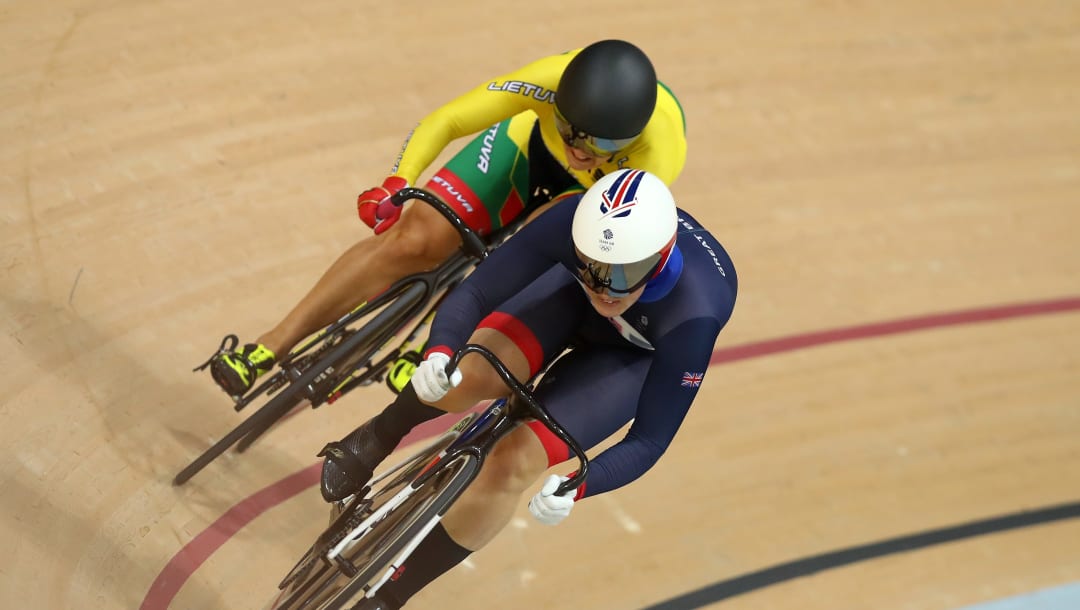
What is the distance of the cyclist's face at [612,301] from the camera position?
2367mm

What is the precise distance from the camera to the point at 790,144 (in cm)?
537

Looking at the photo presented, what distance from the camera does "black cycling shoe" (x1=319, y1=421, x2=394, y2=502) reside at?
9.43ft

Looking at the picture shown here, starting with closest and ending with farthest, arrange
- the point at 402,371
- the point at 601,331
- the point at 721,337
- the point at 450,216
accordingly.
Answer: the point at 601,331, the point at 450,216, the point at 402,371, the point at 721,337

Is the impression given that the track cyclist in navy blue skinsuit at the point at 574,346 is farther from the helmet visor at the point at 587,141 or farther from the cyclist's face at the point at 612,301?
the helmet visor at the point at 587,141

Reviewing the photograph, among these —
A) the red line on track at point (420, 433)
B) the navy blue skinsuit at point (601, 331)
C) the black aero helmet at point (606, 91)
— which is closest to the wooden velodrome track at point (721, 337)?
the red line on track at point (420, 433)

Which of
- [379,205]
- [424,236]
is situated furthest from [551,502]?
[424,236]

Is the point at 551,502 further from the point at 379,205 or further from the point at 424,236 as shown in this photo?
the point at 424,236

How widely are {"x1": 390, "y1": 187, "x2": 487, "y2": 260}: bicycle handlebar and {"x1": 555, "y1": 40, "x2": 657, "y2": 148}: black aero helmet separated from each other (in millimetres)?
486

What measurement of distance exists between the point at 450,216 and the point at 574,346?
0.50m

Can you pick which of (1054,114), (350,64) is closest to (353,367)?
(350,64)

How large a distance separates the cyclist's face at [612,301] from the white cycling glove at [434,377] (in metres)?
0.36

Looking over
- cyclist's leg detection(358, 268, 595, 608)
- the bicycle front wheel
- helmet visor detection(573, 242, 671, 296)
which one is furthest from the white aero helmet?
the bicycle front wheel

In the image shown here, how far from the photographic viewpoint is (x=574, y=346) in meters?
2.91

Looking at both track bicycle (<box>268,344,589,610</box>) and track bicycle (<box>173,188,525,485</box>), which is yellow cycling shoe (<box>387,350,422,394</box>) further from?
track bicycle (<box>268,344,589,610</box>)
